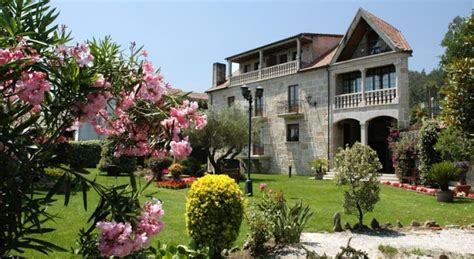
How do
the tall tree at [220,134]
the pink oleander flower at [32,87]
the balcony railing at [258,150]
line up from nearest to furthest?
1. the pink oleander flower at [32,87]
2. the tall tree at [220,134]
3. the balcony railing at [258,150]

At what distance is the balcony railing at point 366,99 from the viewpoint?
72.1ft

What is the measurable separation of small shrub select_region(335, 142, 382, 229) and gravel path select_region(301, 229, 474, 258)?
2.63ft

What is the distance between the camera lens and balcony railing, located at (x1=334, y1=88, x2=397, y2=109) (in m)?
22.0

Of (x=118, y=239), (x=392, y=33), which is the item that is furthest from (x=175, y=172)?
(x=118, y=239)

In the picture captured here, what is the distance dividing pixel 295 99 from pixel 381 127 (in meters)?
5.97

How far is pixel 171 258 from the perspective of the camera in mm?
4965

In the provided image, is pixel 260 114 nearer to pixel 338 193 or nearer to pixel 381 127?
pixel 381 127

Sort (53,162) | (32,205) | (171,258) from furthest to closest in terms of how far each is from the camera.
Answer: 1. (171,258)
2. (53,162)
3. (32,205)

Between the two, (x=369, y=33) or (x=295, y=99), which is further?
(x=295, y=99)

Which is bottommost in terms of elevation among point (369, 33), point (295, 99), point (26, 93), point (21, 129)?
point (21, 129)

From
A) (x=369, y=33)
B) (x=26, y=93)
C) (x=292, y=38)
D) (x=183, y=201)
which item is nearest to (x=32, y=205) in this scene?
(x=26, y=93)

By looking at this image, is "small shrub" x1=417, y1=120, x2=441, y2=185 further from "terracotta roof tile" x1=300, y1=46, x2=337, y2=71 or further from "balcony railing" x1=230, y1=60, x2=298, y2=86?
"balcony railing" x1=230, y1=60, x2=298, y2=86

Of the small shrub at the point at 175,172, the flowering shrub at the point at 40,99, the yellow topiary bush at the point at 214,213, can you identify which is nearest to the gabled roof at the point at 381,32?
the small shrub at the point at 175,172

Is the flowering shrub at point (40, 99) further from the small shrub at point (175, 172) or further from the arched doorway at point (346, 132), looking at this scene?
the arched doorway at point (346, 132)
